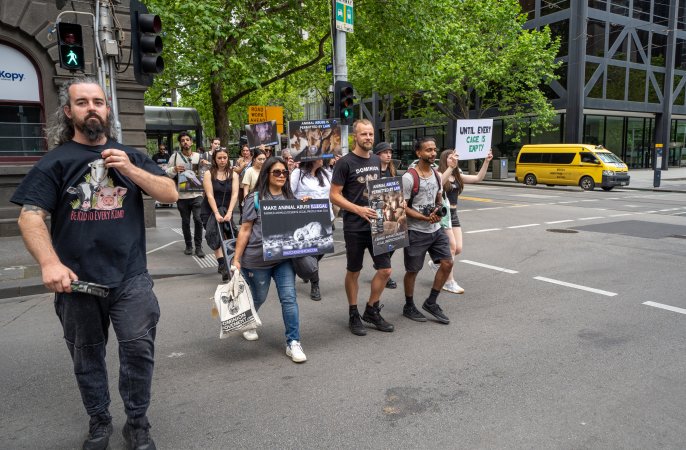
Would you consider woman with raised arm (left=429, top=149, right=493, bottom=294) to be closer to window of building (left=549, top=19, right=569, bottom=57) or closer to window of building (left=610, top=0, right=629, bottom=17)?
window of building (left=549, top=19, right=569, bottom=57)

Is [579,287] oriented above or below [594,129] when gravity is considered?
below

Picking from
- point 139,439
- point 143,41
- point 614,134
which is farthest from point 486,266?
point 614,134

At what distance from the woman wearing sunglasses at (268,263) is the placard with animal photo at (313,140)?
2.34 metres

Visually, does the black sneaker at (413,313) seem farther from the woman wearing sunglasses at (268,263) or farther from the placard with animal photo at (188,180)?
the placard with animal photo at (188,180)

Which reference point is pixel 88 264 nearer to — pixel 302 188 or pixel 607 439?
pixel 607 439

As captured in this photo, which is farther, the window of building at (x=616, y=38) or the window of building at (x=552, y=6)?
the window of building at (x=616, y=38)

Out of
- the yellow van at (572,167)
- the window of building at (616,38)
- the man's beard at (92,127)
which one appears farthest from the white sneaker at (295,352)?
the window of building at (616,38)

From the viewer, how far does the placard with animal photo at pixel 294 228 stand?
13.8 feet

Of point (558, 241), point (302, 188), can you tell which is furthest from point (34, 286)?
point (558, 241)

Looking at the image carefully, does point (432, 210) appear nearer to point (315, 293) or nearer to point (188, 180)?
point (315, 293)

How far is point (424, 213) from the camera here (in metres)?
5.02

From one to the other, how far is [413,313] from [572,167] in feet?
69.6

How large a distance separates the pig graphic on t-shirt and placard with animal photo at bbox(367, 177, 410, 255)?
2.24 m

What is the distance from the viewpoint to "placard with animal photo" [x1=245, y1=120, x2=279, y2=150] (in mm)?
9070
